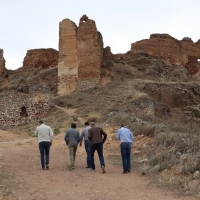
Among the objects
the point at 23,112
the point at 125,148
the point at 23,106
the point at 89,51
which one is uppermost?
the point at 89,51

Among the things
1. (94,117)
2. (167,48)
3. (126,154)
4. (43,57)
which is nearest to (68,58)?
(94,117)

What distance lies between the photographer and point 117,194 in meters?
9.73

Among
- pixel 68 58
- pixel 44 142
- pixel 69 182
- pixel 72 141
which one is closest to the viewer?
pixel 69 182

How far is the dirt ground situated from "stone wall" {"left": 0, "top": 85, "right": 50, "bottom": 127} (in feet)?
42.4

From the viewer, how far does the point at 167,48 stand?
133 feet

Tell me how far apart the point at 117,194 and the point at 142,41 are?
32051 millimetres

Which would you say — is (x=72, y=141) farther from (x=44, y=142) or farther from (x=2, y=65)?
(x=2, y=65)

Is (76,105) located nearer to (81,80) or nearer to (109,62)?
(81,80)

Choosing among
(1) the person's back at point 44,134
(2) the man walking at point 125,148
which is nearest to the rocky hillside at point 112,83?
(2) the man walking at point 125,148

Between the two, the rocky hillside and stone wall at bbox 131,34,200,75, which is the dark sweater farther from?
stone wall at bbox 131,34,200,75

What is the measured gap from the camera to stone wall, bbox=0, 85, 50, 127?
27375 millimetres

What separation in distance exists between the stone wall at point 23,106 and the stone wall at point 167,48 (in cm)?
1537

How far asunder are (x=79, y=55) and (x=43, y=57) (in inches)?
542

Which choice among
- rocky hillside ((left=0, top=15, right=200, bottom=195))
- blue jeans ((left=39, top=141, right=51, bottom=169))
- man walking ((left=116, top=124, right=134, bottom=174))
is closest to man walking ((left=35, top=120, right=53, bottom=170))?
blue jeans ((left=39, top=141, right=51, bottom=169))
